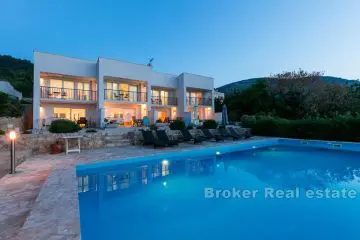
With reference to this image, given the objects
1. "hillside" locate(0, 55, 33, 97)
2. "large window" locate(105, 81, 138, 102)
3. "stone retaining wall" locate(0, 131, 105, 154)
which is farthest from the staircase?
"hillside" locate(0, 55, 33, 97)

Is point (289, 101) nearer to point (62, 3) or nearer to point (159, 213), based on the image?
point (159, 213)

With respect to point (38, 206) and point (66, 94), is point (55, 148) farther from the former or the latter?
point (66, 94)

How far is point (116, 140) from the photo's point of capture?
1209 cm

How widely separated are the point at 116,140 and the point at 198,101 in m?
14.9

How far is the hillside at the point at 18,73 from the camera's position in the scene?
29209 millimetres

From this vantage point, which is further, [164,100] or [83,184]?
[164,100]

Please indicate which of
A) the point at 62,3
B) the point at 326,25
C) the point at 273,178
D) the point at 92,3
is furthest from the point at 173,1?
the point at 273,178

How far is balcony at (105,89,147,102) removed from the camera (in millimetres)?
19312

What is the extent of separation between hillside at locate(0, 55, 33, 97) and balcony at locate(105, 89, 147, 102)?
16.9 m

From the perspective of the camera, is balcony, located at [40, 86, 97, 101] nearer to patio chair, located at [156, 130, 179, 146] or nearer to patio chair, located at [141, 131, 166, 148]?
patio chair, located at [141, 131, 166, 148]

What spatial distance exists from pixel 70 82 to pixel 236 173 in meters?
16.5

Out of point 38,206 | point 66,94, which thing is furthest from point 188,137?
point 66,94

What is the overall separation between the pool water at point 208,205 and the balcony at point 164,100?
1442cm

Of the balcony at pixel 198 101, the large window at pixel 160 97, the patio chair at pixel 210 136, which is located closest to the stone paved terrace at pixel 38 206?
the patio chair at pixel 210 136
